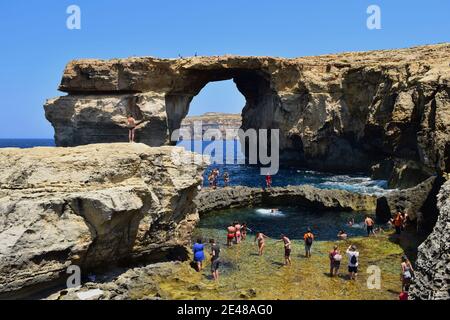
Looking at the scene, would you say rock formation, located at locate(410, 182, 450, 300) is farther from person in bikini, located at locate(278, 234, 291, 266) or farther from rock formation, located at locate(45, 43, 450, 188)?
rock formation, located at locate(45, 43, 450, 188)

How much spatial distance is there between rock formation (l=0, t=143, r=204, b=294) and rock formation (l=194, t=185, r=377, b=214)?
13.7m

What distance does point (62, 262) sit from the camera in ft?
44.9

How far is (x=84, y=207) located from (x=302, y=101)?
43.5m

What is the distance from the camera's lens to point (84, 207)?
14.0 meters

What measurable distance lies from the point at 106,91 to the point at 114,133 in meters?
5.12

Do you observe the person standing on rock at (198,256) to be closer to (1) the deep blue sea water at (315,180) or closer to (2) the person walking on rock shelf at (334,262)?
(2) the person walking on rock shelf at (334,262)

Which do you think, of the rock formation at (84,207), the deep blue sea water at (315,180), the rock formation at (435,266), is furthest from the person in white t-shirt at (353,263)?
the deep blue sea water at (315,180)

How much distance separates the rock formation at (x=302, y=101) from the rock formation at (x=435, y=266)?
77.9 feet

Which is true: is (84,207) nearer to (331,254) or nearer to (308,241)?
(331,254)

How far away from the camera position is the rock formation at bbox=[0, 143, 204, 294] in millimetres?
13023

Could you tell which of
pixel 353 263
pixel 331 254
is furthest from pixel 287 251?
pixel 353 263
